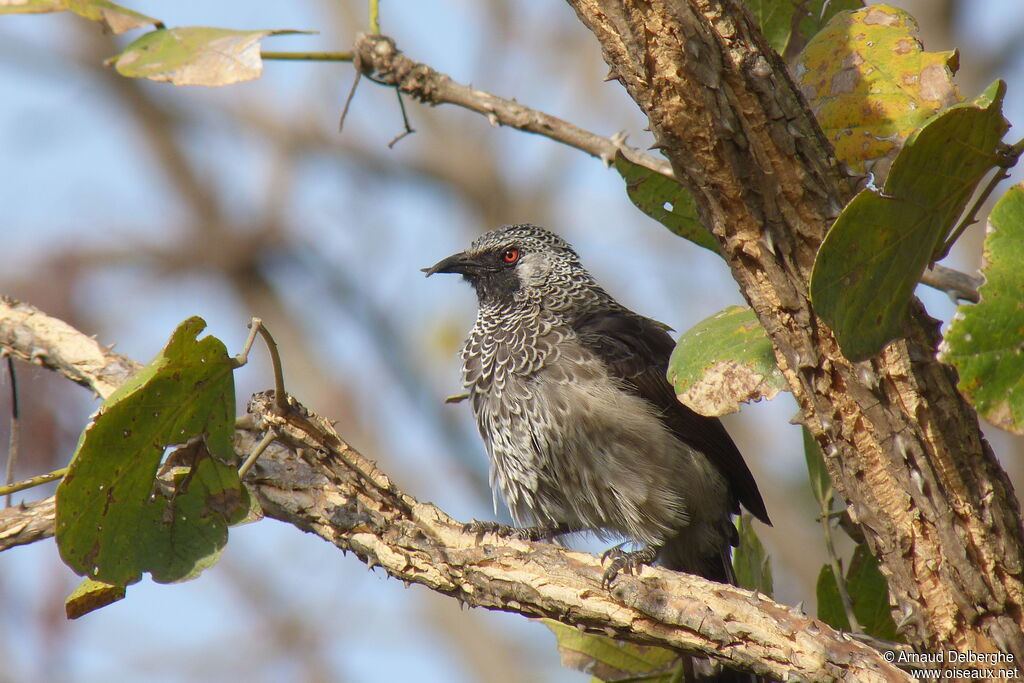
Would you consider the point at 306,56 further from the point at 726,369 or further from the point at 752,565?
the point at 752,565

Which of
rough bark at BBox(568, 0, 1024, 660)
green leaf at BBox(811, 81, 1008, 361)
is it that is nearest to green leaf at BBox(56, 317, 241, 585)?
rough bark at BBox(568, 0, 1024, 660)

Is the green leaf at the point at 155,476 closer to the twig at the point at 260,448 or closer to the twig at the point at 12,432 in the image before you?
the twig at the point at 260,448

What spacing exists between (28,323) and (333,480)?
1.23 meters

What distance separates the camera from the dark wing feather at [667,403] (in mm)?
3713

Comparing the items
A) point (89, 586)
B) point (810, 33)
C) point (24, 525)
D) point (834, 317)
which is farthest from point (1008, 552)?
point (24, 525)

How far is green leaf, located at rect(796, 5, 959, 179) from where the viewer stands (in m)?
2.16

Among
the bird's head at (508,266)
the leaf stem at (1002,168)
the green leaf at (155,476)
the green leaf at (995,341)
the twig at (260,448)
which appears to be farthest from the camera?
the bird's head at (508,266)

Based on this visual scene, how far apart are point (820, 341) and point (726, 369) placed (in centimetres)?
22

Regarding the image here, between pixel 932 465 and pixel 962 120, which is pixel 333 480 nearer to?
pixel 932 465

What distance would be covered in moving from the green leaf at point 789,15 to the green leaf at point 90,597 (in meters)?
2.05

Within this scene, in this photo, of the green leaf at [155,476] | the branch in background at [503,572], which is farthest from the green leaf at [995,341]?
the green leaf at [155,476]

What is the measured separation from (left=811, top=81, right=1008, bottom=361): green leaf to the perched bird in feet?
5.50

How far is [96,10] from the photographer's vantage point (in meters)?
2.66

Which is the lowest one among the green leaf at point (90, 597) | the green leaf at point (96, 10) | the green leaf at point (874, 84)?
the green leaf at point (90, 597)
